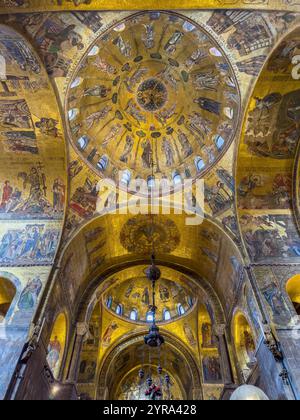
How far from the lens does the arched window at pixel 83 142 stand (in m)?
14.0

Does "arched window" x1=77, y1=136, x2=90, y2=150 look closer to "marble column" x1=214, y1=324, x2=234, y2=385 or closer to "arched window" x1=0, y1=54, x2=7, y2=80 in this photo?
"arched window" x1=0, y1=54, x2=7, y2=80

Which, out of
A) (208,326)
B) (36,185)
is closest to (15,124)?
(36,185)

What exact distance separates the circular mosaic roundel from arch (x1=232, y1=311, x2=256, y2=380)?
23.4 ft

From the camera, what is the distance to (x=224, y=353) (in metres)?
12.9

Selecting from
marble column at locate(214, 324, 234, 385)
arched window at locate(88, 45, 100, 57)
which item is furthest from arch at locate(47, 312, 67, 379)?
arched window at locate(88, 45, 100, 57)

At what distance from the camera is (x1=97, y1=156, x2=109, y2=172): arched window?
14683 mm

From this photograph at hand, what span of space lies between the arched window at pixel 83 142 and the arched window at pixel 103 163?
1.06 m

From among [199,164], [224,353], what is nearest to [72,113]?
[199,164]

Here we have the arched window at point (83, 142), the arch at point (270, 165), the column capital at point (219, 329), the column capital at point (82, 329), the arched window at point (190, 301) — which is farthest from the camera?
the arched window at point (190, 301)

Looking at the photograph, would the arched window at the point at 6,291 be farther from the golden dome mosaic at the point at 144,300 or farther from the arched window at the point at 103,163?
the golden dome mosaic at the point at 144,300

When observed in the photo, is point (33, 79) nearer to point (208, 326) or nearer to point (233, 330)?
point (233, 330)

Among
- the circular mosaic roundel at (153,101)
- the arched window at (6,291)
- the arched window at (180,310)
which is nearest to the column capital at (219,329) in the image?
the arched window at (180,310)

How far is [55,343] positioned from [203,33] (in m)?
14.3

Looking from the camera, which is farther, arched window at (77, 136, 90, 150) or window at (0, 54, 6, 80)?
arched window at (77, 136, 90, 150)
